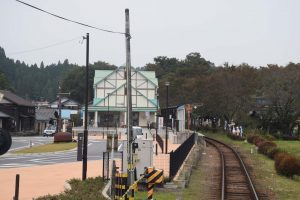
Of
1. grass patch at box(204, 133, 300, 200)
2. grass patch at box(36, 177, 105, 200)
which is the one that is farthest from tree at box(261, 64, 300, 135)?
grass patch at box(36, 177, 105, 200)

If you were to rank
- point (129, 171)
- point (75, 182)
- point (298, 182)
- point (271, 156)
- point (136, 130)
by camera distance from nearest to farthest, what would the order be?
point (129, 171), point (75, 182), point (298, 182), point (271, 156), point (136, 130)

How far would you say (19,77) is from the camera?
552ft

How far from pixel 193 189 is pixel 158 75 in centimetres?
9449

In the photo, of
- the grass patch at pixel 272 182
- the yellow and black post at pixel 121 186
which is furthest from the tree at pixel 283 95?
the yellow and black post at pixel 121 186

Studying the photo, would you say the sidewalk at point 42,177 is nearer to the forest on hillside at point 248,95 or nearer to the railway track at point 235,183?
the railway track at point 235,183

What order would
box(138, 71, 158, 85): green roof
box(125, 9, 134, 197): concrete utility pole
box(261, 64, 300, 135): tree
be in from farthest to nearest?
box(138, 71, 158, 85): green roof
box(261, 64, 300, 135): tree
box(125, 9, 134, 197): concrete utility pole

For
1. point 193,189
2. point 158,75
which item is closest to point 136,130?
point 193,189

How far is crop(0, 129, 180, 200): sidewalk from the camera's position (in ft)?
56.3

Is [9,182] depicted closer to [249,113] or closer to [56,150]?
[56,150]

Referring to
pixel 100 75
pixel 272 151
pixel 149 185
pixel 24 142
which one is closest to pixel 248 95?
pixel 100 75

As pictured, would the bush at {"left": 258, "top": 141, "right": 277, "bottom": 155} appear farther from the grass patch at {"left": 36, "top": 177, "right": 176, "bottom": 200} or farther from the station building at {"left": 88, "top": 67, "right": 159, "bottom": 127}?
the station building at {"left": 88, "top": 67, "right": 159, "bottom": 127}

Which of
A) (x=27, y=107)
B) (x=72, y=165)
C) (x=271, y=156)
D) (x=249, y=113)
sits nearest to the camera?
(x=72, y=165)

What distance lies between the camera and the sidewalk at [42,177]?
1717cm

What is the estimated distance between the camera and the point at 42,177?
70.5ft
